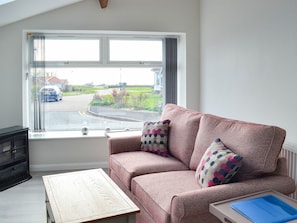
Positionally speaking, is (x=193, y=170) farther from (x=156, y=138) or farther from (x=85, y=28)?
(x=85, y=28)

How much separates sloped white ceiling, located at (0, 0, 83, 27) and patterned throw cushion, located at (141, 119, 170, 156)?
2.06 metres

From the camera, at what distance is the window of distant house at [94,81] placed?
4.46 m

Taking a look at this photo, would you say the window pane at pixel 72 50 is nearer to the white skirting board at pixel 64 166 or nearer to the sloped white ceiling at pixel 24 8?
the sloped white ceiling at pixel 24 8

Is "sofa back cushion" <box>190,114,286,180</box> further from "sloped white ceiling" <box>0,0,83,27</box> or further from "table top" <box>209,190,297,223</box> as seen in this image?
"sloped white ceiling" <box>0,0,83,27</box>

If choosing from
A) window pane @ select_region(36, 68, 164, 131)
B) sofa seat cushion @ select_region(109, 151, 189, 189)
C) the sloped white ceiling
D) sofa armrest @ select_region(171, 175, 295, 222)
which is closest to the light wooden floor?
sofa seat cushion @ select_region(109, 151, 189, 189)

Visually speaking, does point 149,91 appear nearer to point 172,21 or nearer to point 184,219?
point 172,21

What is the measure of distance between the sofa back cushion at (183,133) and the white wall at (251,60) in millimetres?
695

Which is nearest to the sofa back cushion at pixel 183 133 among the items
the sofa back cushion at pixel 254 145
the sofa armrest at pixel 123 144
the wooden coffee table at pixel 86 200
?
the sofa armrest at pixel 123 144

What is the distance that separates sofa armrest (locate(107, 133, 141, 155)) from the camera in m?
3.44

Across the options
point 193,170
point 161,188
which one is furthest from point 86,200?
point 193,170

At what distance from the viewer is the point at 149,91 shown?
485 cm

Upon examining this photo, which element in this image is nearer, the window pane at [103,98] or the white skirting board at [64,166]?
the white skirting board at [64,166]

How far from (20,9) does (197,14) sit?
8.18 ft

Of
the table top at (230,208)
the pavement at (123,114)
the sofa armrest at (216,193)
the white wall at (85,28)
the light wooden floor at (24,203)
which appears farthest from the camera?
the pavement at (123,114)
